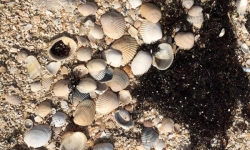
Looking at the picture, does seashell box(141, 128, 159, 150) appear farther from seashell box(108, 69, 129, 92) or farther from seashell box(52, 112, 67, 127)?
seashell box(52, 112, 67, 127)

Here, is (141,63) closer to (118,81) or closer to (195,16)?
(118,81)

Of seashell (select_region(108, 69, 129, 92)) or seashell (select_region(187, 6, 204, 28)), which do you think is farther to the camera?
seashell (select_region(187, 6, 204, 28))

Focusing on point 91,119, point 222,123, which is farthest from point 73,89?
point 222,123

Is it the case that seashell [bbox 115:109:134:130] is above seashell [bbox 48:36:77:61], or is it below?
below

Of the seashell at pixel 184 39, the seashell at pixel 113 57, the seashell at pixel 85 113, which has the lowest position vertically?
the seashell at pixel 85 113

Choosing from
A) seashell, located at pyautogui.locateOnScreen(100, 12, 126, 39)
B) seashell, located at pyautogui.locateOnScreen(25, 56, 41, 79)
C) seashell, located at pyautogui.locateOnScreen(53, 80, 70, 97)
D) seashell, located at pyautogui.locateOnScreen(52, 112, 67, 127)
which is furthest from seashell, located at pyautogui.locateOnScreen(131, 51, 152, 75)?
seashell, located at pyautogui.locateOnScreen(25, 56, 41, 79)

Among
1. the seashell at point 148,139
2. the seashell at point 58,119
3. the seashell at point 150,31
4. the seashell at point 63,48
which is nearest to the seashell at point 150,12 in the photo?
the seashell at point 150,31

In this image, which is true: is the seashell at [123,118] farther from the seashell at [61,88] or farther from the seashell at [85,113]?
the seashell at [61,88]
